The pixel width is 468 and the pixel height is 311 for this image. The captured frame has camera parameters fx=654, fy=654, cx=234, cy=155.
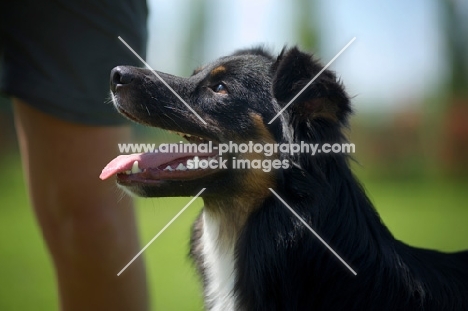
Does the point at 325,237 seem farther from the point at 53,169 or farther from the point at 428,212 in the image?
the point at 428,212

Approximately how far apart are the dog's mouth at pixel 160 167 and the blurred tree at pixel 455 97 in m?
12.2

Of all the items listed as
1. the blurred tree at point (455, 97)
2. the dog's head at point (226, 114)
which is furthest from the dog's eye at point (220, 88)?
the blurred tree at point (455, 97)

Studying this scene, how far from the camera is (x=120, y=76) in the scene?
2846 mm

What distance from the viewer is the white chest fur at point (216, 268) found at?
2883 mm

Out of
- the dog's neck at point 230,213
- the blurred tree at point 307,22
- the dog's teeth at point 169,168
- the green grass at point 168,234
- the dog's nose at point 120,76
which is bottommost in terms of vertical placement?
the green grass at point 168,234

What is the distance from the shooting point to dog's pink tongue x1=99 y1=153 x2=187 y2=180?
2811 mm

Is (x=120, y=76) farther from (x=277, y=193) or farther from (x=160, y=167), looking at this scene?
(x=277, y=193)

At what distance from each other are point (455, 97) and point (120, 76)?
12.8 m

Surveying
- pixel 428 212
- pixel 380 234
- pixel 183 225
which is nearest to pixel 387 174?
pixel 428 212

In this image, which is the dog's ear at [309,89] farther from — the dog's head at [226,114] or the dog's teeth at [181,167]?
the dog's teeth at [181,167]

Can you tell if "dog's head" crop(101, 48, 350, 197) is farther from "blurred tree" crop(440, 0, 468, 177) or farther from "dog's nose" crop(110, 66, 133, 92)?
"blurred tree" crop(440, 0, 468, 177)

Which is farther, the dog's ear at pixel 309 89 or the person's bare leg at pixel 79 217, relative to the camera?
the person's bare leg at pixel 79 217

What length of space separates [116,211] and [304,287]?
0.97 m

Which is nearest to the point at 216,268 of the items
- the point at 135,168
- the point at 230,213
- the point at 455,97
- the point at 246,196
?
the point at 230,213
